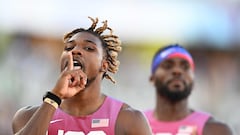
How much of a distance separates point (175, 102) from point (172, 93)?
153mm

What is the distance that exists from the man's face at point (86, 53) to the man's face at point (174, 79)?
A: 1.98 meters

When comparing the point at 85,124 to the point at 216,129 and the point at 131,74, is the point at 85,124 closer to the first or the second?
the point at 216,129

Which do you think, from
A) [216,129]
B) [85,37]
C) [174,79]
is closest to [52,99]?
[85,37]

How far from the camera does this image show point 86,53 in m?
5.70

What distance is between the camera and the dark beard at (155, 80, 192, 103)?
780 centimetres

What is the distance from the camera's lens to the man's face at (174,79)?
7789mm

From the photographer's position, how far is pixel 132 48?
16375 mm

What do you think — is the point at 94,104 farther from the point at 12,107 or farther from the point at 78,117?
the point at 12,107

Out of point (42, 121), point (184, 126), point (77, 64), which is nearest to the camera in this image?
point (42, 121)

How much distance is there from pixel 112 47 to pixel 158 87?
6.37 ft

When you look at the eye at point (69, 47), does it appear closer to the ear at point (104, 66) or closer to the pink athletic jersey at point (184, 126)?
the ear at point (104, 66)

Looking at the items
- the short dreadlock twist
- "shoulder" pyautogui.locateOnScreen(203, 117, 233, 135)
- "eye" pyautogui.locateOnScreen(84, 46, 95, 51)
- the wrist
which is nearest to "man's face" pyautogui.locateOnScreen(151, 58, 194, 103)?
"shoulder" pyautogui.locateOnScreen(203, 117, 233, 135)

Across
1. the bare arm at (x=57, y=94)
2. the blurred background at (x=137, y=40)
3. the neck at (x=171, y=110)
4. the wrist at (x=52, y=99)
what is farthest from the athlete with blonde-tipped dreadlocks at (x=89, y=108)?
the blurred background at (x=137, y=40)

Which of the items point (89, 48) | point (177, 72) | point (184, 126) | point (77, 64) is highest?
point (89, 48)
